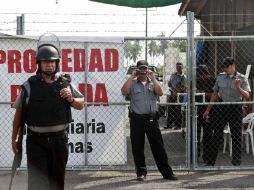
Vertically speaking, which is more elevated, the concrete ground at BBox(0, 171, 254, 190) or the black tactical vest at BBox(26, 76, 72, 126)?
the black tactical vest at BBox(26, 76, 72, 126)

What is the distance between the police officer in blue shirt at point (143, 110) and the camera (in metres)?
7.40

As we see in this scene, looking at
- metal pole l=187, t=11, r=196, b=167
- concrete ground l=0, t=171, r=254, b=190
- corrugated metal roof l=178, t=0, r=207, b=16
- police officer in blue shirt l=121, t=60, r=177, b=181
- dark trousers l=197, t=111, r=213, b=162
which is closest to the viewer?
concrete ground l=0, t=171, r=254, b=190

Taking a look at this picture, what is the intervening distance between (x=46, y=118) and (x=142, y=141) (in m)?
2.75

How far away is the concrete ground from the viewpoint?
725 cm

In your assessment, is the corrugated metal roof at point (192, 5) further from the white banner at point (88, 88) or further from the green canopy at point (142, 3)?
the white banner at point (88, 88)

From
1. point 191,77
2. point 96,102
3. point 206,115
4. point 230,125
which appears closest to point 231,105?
point 230,125

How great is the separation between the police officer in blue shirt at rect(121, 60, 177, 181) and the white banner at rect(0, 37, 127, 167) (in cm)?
69

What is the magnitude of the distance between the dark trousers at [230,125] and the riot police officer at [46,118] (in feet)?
12.5

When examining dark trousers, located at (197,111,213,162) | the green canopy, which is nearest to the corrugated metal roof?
the green canopy

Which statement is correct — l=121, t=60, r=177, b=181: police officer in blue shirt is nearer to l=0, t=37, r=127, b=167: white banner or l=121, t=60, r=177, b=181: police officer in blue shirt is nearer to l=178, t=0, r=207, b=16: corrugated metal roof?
l=0, t=37, r=127, b=167: white banner

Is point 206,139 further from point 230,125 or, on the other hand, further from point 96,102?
point 96,102

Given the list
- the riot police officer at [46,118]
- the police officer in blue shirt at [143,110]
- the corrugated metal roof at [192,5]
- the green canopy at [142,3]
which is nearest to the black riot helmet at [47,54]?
the riot police officer at [46,118]

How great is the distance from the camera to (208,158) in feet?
28.0

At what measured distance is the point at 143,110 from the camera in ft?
24.3
